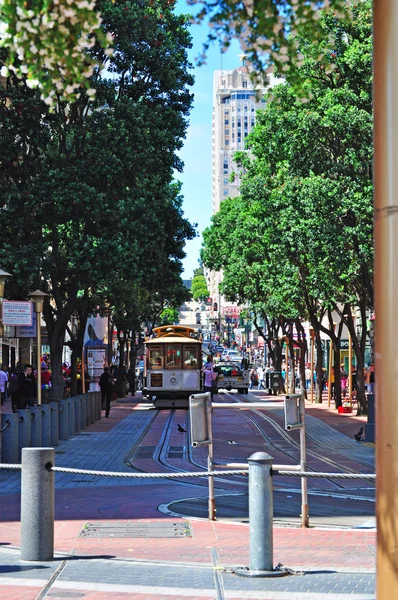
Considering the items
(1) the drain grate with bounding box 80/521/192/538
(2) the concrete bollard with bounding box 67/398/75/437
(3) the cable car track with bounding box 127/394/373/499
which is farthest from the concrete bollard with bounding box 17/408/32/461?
(1) the drain grate with bounding box 80/521/192/538

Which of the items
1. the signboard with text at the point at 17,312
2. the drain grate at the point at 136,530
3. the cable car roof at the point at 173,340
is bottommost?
the drain grate at the point at 136,530

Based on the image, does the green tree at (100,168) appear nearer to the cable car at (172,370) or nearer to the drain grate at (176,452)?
the drain grate at (176,452)

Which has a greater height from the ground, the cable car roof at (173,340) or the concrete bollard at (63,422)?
the cable car roof at (173,340)

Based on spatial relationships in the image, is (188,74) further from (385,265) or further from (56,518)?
(385,265)

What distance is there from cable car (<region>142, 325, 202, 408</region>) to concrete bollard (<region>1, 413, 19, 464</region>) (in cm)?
2555

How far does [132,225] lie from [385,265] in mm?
26897

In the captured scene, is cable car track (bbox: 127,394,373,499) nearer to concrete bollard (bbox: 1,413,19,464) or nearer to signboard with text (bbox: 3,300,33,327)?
concrete bollard (bbox: 1,413,19,464)

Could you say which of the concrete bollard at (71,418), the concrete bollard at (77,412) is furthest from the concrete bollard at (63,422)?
the concrete bollard at (77,412)

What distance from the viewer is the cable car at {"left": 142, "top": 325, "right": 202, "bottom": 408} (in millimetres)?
46281

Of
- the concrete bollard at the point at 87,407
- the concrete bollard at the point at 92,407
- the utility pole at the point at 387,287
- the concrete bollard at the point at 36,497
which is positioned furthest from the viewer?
the concrete bollard at the point at 92,407

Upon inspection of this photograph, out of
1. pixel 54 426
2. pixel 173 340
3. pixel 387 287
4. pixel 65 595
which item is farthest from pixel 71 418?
pixel 387 287

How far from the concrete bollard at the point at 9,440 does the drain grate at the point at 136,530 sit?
7926 millimetres

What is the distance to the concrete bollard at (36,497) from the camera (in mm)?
9742

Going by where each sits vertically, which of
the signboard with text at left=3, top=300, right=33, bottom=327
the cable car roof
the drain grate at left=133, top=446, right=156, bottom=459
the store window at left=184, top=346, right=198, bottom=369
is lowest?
the drain grate at left=133, top=446, right=156, bottom=459
